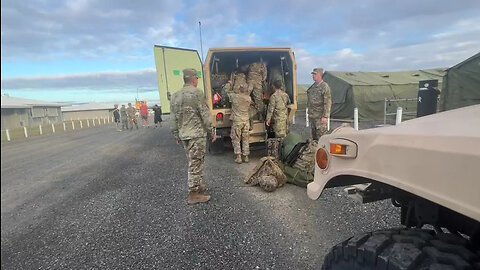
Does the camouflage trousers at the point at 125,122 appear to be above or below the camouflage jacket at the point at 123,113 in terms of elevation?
below

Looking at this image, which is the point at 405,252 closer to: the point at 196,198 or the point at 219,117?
the point at 196,198

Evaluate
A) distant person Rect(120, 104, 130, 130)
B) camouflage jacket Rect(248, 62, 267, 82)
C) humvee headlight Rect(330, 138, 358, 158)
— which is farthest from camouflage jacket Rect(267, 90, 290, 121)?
distant person Rect(120, 104, 130, 130)

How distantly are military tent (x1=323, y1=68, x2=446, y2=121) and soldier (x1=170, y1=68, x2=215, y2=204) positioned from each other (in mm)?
11052

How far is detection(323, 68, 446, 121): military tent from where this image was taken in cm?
1373

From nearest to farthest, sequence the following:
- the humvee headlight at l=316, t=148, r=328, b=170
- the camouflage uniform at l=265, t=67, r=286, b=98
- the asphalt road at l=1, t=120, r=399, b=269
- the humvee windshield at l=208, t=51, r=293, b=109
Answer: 1. the humvee headlight at l=316, t=148, r=328, b=170
2. the asphalt road at l=1, t=120, r=399, b=269
3. the humvee windshield at l=208, t=51, r=293, b=109
4. the camouflage uniform at l=265, t=67, r=286, b=98

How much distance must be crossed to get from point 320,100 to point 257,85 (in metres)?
1.75

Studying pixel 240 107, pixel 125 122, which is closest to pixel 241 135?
pixel 240 107

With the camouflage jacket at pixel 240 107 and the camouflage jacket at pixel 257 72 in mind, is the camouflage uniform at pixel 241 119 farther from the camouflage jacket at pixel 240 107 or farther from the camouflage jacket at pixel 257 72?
the camouflage jacket at pixel 257 72

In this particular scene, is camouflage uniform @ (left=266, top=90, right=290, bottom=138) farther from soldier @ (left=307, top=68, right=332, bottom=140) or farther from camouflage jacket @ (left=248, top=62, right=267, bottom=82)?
camouflage jacket @ (left=248, top=62, right=267, bottom=82)

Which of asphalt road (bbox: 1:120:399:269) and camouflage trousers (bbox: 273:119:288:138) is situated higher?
camouflage trousers (bbox: 273:119:288:138)

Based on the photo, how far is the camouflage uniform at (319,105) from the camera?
620cm

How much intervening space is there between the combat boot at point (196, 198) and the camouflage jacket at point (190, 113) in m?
0.84

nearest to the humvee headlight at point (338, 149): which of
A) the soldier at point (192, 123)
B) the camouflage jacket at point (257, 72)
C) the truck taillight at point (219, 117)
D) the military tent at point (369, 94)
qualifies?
the soldier at point (192, 123)

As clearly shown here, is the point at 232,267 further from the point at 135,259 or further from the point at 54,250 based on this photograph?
the point at 54,250
